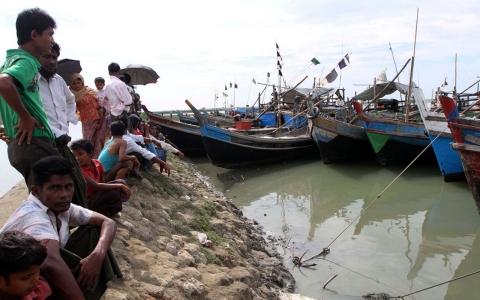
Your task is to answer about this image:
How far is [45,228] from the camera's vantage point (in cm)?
202

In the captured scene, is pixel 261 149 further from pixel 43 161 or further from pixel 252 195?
pixel 43 161

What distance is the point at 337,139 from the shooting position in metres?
12.7

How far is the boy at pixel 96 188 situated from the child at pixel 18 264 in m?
1.59

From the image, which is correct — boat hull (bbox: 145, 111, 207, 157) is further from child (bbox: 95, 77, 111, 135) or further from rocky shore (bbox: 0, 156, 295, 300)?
rocky shore (bbox: 0, 156, 295, 300)

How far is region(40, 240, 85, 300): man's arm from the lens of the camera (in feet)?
6.25

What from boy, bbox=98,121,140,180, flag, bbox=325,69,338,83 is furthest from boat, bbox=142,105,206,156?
boy, bbox=98,121,140,180

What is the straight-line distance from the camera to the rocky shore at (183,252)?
9.59 ft

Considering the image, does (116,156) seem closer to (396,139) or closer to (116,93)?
(116,93)

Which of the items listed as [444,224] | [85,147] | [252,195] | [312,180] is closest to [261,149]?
[312,180]

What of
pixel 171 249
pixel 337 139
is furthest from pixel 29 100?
pixel 337 139

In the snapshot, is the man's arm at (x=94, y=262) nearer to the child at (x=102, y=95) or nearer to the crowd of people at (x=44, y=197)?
the crowd of people at (x=44, y=197)

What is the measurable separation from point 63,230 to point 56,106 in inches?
38.8

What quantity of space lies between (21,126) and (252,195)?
772 cm

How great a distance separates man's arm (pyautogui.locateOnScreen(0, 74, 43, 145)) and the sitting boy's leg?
6.67 feet
